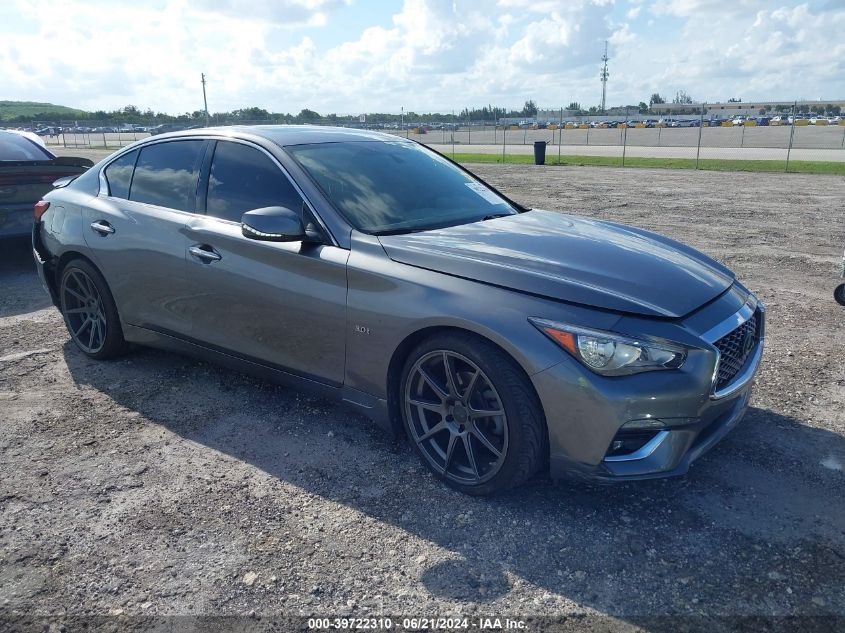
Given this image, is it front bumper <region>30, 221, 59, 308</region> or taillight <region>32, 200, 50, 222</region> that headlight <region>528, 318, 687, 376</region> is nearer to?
front bumper <region>30, 221, 59, 308</region>

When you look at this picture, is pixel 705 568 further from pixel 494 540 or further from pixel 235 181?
pixel 235 181

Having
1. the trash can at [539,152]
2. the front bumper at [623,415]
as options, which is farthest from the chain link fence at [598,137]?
the front bumper at [623,415]

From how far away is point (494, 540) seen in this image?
9.68 ft

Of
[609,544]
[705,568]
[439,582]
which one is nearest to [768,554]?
[705,568]

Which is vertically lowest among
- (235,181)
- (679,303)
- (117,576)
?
A: (117,576)

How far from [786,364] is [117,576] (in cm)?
442

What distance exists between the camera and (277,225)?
11.4ft

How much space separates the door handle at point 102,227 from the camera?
15.3ft

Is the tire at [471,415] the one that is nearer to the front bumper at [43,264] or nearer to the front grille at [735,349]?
the front grille at [735,349]

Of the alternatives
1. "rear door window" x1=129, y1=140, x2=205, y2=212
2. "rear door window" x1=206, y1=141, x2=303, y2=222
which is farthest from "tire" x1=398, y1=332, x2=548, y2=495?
"rear door window" x1=129, y1=140, x2=205, y2=212

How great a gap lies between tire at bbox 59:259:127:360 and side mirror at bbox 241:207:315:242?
6.08 ft

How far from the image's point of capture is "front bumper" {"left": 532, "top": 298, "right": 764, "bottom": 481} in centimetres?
277

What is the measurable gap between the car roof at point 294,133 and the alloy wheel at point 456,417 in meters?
1.73

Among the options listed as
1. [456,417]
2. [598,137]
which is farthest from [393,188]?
[598,137]
